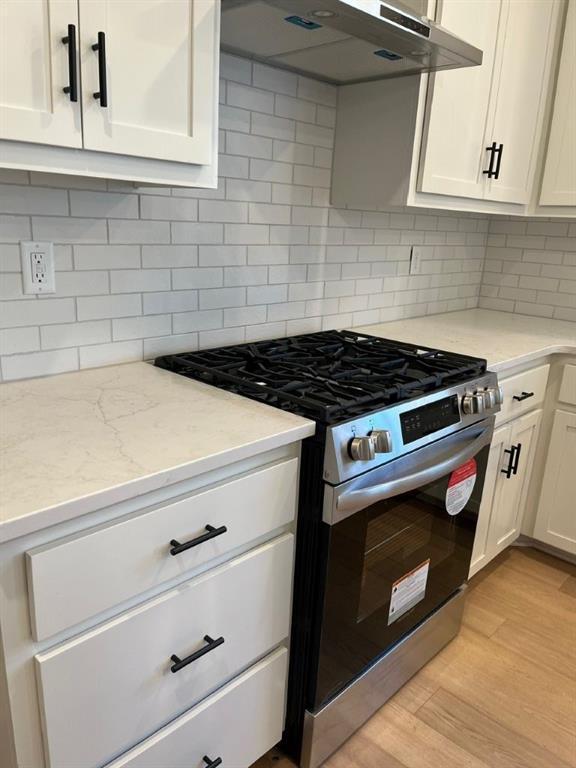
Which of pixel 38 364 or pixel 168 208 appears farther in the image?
pixel 168 208

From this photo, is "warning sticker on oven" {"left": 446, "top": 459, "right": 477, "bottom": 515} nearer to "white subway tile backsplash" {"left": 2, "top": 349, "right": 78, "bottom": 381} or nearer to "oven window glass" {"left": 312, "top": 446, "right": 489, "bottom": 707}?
"oven window glass" {"left": 312, "top": 446, "right": 489, "bottom": 707}

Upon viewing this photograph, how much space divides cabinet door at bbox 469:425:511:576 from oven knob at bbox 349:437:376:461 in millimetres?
952

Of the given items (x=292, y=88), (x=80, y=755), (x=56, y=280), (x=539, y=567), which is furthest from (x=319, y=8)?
(x=539, y=567)

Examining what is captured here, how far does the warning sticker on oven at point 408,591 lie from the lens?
64.7 inches

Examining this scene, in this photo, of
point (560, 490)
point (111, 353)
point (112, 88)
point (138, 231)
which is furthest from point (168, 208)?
point (560, 490)

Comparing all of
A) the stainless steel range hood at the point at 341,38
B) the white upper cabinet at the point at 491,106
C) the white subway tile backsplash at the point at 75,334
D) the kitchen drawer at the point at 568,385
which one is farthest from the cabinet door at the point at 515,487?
the white subway tile backsplash at the point at 75,334

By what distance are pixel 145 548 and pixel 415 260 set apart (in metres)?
1.94

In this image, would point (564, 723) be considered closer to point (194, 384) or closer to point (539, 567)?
point (539, 567)

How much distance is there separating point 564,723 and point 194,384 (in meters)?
1.46

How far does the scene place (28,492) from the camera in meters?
0.91

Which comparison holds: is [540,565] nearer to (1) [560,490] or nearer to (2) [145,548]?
(1) [560,490]

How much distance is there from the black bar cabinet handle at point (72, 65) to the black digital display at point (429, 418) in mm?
965

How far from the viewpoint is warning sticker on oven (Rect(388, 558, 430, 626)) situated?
1644 mm

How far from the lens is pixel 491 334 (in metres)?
2.42
